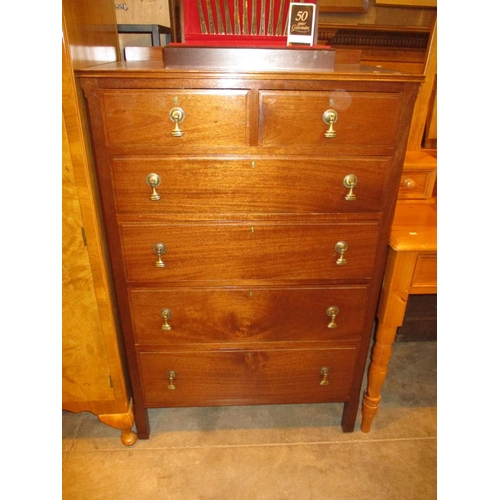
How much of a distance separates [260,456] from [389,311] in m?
0.78

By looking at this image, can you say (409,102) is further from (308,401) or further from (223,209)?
(308,401)

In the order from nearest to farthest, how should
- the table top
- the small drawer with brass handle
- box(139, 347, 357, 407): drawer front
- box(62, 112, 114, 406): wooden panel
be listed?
1. the small drawer with brass handle
2. box(62, 112, 114, 406): wooden panel
3. the table top
4. box(139, 347, 357, 407): drawer front

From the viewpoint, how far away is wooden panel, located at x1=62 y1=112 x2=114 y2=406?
Result: 45.6 inches

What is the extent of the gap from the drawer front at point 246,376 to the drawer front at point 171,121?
753mm

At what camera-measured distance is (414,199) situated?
1.70m

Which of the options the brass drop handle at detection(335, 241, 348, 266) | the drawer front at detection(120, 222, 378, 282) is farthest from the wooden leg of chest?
the brass drop handle at detection(335, 241, 348, 266)

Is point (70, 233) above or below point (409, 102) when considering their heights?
below

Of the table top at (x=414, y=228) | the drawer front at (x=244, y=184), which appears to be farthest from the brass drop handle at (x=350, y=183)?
the table top at (x=414, y=228)

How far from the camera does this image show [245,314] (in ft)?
4.47

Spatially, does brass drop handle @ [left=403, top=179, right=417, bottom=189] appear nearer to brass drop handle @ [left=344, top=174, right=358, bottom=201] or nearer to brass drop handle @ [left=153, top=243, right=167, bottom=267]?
brass drop handle @ [left=344, top=174, right=358, bottom=201]

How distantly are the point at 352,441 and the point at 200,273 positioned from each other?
1.00 meters

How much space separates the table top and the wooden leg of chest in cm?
120

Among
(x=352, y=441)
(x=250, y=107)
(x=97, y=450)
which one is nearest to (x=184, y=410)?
(x=97, y=450)

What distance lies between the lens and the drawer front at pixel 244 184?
113cm
